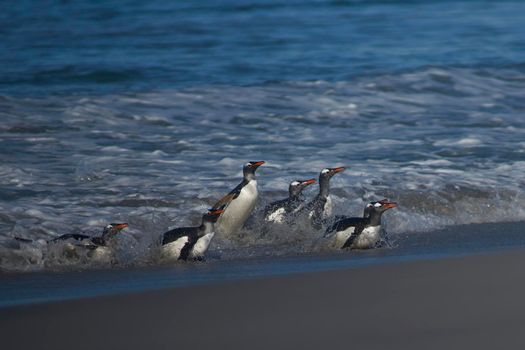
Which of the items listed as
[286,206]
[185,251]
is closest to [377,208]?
[286,206]

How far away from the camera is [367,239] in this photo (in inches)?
278

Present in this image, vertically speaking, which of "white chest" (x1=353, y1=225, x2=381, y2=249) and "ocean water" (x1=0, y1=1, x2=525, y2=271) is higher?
"white chest" (x1=353, y1=225, x2=381, y2=249)

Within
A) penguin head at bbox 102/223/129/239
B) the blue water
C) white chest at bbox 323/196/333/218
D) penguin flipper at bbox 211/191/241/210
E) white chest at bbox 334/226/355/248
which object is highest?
penguin head at bbox 102/223/129/239

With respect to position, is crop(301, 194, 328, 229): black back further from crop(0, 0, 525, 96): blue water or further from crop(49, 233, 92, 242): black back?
crop(0, 0, 525, 96): blue water

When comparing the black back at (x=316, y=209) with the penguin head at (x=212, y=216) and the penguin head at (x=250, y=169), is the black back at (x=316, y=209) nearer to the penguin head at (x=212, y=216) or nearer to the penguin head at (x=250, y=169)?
the penguin head at (x=250, y=169)

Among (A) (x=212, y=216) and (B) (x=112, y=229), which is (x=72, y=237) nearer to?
(B) (x=112, y=229)

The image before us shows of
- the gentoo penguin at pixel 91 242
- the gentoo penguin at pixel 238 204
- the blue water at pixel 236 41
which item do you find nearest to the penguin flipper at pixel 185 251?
the gentoo penguin at pixel 91 242

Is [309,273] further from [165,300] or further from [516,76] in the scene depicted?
[516,76]

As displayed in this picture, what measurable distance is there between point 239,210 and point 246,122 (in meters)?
3.80

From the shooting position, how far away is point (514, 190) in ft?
27.8

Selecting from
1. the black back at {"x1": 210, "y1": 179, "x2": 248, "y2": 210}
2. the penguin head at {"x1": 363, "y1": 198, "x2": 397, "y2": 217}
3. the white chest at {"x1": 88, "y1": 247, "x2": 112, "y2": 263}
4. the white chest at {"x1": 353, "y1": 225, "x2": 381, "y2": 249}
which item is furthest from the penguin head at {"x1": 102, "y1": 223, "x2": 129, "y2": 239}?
the penguin head at {"x1": 363, "y1": 198, "x2": 397, "y2": 217}

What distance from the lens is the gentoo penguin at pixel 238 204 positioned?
24.7 feet

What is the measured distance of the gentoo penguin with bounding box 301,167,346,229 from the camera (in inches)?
299

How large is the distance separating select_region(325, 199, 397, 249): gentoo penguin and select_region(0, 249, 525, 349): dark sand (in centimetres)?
114
